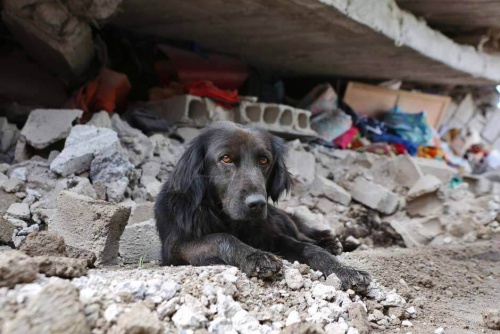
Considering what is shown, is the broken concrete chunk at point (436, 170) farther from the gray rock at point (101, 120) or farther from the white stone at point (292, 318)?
the white stone at point (292, 318)

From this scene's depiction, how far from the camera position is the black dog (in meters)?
3.47

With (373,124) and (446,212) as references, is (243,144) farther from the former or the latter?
(373,124)

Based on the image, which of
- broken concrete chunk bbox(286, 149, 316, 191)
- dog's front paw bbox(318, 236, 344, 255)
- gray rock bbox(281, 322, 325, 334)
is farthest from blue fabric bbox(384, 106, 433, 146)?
gray rock bbox(281, 322, 325, 334)

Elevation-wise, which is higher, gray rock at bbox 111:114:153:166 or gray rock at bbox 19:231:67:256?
gray rock at bbox 19:231:67:256

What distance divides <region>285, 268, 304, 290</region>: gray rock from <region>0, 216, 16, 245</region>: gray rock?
7.01ft

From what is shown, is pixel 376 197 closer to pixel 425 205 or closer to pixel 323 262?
pixel 425 205

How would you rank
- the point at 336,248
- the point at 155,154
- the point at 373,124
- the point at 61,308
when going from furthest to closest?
the point at 373,124 < the point at 155,154 < the point at 336,248 < the point at 61,308

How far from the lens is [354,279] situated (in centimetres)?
332

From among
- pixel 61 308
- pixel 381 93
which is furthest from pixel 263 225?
pixel 381 93

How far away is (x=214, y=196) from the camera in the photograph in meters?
3.78

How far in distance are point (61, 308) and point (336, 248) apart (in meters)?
2.96

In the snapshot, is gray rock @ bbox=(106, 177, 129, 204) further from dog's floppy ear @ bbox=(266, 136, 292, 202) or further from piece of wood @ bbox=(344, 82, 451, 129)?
piece of wood @ bbox=(344, 82, 451, 129)

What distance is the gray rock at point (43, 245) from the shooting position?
3.14m

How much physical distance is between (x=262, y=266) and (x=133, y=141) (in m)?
3.29
